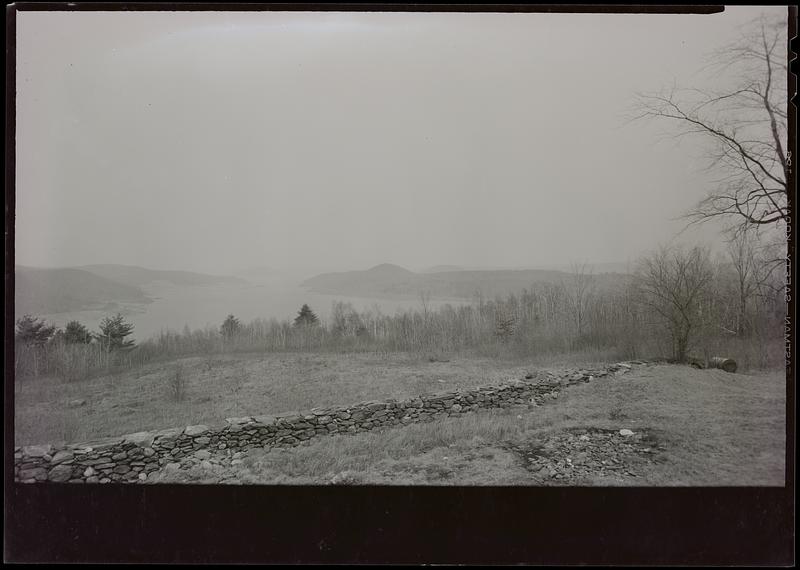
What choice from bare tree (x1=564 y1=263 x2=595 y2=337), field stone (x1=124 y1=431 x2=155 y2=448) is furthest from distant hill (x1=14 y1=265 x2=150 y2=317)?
bare tree (x1=564 y1=263 x2=595 y2=337)

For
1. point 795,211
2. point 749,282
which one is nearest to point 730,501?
point 749,282

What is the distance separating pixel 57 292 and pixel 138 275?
0.74m

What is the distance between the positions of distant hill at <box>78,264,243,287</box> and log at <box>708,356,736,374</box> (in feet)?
16.3

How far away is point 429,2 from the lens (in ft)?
12.5

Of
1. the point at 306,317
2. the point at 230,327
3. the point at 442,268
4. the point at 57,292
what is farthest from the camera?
the point at 306,317

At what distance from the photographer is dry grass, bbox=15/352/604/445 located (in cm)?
377

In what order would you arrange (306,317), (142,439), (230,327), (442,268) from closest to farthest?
(142,439), (230,327), (442,268), (306,317)

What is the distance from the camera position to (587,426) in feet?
12.6

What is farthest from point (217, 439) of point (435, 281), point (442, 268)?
point (442, 268)

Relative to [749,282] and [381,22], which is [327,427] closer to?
[381,22]

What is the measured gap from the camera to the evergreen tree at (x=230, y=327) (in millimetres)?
3936

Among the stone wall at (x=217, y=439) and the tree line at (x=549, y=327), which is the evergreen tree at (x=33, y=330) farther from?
the stone wall at (x=217, y=439)

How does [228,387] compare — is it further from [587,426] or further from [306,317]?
[587,426]

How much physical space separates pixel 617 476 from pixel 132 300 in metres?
4.69
